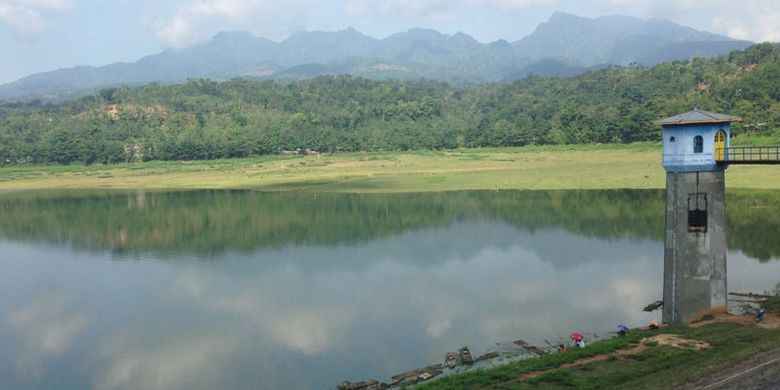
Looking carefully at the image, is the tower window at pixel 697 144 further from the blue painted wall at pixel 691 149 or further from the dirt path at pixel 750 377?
the dirt path at pixel 750 377

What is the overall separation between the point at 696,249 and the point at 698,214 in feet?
4.23

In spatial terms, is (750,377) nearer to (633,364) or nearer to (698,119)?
(633,364)

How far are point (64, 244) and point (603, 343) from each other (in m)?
47.9

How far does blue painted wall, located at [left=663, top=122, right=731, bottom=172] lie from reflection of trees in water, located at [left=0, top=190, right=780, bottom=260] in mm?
16595

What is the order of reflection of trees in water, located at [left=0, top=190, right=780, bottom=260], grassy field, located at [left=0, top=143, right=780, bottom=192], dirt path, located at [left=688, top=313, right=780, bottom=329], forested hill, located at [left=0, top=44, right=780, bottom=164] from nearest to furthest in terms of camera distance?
dirt path, located at [left=688, top=313, right=780, bottom=329], reflection of trees in water, located at [left=0, top=190, right=780, bottom=260], grassy field, located at [left=0, top=143, right=780, bottom=192], forested hill, located at [left=0, top=44, right=780, bottom=164]

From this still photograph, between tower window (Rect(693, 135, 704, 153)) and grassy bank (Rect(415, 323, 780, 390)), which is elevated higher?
tower window (Rect(693, 135, 704, 153))

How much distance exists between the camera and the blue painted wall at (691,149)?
23672mm

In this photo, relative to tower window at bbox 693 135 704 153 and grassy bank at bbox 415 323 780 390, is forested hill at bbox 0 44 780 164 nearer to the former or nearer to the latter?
tower window at bbox 693 135 704 153

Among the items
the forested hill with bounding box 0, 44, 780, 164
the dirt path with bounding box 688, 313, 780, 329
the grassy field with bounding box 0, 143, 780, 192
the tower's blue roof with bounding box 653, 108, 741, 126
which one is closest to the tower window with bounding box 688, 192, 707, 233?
the tower's blue roof with bounding box 653, 108, 741, 126

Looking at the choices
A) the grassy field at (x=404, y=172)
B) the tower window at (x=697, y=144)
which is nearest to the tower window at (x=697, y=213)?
the tower window at (x=697, y=144)

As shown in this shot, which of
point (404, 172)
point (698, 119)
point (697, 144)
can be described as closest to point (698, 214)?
point (697, 144)

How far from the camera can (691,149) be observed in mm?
23859

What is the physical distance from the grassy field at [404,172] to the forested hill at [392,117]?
24.9ft

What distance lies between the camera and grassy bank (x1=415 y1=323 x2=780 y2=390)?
1703 cm
